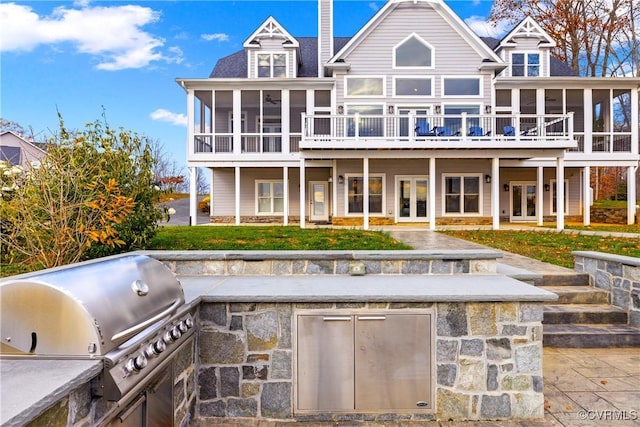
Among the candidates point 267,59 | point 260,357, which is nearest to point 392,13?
point 267,59

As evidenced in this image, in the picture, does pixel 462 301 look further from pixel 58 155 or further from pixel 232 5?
pixel 232 5

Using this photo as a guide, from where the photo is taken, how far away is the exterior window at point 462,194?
14.8m

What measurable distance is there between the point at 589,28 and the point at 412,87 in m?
14.8

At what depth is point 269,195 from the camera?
635 inches

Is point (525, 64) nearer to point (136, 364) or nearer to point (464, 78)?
point (464, 78)

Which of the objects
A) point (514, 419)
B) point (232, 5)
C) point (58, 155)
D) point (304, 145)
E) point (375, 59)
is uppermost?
point (232, 5)

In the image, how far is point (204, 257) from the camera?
4188 millimetres

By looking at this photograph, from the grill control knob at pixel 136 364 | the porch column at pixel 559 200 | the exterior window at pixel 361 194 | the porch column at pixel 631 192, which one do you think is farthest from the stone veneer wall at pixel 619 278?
the porch column at pixel 631 192

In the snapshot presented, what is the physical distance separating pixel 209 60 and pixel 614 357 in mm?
22053

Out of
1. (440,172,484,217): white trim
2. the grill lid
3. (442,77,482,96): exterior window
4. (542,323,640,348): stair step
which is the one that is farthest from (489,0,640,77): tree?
the grill lid

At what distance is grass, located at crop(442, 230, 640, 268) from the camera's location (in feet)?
22.8

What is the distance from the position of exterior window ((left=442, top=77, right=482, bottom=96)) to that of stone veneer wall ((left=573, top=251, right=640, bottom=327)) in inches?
425

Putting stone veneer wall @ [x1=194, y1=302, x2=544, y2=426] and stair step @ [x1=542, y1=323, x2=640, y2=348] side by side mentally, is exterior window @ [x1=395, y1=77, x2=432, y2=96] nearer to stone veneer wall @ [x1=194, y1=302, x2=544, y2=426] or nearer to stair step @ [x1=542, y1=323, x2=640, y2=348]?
stair step @ [x1=542, y1=323, x2=640, y2=348]

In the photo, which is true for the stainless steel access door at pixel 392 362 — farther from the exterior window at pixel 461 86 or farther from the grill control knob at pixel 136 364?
the exterior window at pixel 461 86
